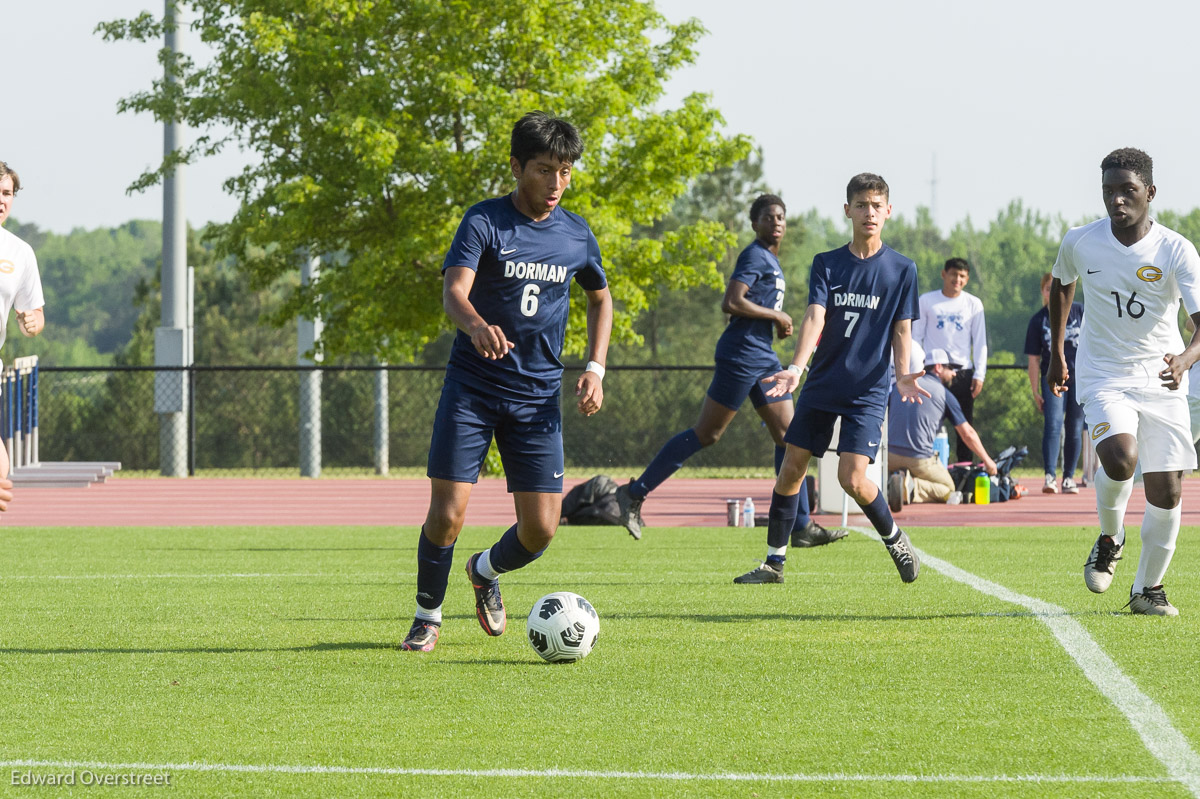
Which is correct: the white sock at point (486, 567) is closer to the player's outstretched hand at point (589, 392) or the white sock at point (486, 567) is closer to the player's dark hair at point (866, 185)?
the player's outstretched hand at point (589, 392)

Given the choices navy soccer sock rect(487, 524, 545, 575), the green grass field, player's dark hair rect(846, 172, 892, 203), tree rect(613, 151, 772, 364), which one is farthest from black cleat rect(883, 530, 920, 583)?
tree rect(613, 151, 772, 364)

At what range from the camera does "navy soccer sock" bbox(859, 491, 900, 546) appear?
7695 millimetres

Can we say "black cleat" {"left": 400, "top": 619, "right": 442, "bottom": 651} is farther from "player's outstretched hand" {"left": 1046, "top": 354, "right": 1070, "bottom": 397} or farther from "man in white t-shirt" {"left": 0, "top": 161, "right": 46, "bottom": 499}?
"player's outstretched hand" {"left": 1046, "top": 354, "right": 1070, "bottom": 397}

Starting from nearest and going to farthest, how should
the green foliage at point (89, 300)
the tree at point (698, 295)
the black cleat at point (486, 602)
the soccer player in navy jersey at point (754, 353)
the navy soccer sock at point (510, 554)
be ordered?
the navy soccer sock at point (510, 554), the black cleat at point (486, 602), the soccer player in navy jersey at point (754, 353), the tree at point (698, 295), the green foliage at point (89, 300)

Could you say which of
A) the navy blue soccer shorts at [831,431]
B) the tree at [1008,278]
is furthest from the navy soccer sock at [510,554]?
the tree at [1008,278]

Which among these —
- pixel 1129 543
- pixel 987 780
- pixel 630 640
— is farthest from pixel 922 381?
pixel 987 780

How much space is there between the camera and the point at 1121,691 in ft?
16.6

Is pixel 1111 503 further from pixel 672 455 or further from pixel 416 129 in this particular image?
pixel 416 129

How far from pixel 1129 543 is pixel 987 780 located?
7426 mm

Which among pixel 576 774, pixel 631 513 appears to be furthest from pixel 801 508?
pixel 576 774

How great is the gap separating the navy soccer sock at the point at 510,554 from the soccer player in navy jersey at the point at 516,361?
0.23 feet

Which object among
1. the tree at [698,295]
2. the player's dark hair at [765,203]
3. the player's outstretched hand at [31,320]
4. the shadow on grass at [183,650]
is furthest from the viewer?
the tree at [698,295]

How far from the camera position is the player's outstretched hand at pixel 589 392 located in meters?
5.92

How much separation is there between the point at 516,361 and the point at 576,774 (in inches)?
91.4
